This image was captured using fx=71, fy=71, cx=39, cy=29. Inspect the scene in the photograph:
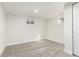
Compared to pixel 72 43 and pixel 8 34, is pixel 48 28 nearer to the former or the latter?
pixel 8 34

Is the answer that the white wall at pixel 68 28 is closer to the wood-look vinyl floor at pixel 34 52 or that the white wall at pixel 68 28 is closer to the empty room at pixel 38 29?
the empty room at pixel 38 29

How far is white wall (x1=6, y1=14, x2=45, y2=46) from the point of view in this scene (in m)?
5.04

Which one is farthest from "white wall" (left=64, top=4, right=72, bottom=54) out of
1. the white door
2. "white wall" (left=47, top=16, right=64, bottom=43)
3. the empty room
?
"white wall" (left=47, top=16, right=64, bottom=43)

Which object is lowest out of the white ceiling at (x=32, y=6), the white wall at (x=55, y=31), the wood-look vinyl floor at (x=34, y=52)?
the wood-look vinyl floor at (x=34, y=52)

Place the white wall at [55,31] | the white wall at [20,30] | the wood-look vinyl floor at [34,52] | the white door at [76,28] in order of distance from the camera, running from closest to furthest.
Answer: the white door at [76,28] < the wood-look vinyl floor at [34,52] < the white wall at [20,30] < the white wall at [55,31]

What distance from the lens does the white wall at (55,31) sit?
5797mm

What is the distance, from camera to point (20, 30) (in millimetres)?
5641

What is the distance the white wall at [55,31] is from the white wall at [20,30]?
3.22 feet

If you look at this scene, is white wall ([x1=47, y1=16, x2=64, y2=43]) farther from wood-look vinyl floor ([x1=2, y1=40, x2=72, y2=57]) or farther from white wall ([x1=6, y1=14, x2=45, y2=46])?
wood-look vinyl floor ([x1=2, y1=40, x2=72, y2=57])

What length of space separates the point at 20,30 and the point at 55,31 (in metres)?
3.09

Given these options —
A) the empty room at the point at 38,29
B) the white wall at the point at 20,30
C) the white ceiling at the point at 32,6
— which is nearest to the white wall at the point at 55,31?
the empty room at the point at 38,29

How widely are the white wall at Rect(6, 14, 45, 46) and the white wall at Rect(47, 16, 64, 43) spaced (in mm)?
981

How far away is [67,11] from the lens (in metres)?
3.19

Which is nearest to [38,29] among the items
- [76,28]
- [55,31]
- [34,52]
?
[55,31]
